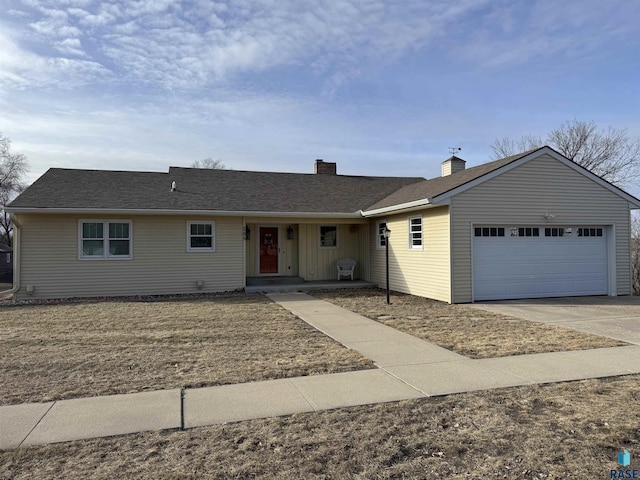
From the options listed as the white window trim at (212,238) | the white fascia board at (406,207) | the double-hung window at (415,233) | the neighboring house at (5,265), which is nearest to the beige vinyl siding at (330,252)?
the white fascia board at (406,207)

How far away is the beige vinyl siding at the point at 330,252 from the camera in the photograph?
57.2 feet

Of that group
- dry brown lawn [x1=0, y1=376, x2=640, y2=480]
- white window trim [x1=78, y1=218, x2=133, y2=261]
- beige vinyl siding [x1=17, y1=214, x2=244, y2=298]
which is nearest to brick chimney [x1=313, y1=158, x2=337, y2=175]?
beige vinyl siding [x1=17, y1=214, x2=244, y2=298]

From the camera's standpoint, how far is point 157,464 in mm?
3461

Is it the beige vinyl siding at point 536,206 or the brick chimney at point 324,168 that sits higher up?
the brick chimney at point 324,168

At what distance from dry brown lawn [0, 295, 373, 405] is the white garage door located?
597 cm

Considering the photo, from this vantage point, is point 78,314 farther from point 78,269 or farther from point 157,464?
point 157,464

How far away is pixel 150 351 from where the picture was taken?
7031mm

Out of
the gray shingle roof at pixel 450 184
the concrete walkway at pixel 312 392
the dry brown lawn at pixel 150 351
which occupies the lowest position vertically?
the concrete walkway at pixel 312 392

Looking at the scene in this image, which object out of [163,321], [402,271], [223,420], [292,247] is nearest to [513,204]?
[402,271]

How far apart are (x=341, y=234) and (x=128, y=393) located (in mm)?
13379

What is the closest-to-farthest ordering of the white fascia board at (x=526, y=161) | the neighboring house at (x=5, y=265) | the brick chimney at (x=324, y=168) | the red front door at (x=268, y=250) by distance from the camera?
the white fascia board at (x=526, y=161)
the red front door at (x=268, y=250)
the brick chimney at (x=324, y=168)
the neighboring house at (x=5, y=265)

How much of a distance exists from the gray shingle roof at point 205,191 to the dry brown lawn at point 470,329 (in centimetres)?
509

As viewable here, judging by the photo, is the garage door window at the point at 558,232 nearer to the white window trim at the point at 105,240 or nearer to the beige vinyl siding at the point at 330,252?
the beige vinyl siding at the point at 330,252

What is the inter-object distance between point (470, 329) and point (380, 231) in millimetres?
8007
